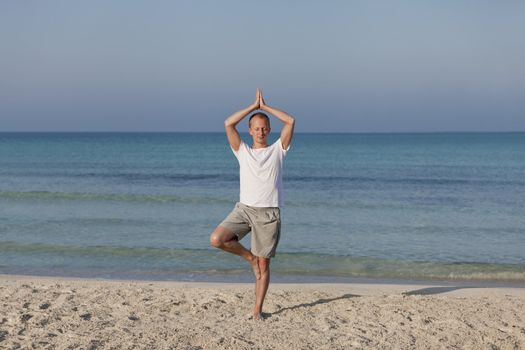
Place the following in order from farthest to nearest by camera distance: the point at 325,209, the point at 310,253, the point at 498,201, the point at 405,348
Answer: the point at 498,201 < the point at 325,209 < the point at 310,253 < the point at 405,348

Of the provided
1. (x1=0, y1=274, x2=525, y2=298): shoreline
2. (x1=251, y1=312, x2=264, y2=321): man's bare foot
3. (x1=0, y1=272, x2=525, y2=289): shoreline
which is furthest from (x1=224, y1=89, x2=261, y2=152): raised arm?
(x1=0, y1=272, x2=525, y2=289): shoreline

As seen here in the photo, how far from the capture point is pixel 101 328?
6.47m

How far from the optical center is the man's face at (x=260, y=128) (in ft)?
21.9

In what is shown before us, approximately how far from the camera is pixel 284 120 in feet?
21.9

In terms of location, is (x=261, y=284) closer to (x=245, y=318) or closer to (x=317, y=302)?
(x=245, y=318)

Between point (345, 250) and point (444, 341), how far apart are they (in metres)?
6.56

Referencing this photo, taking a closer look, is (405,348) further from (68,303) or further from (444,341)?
(68,303)

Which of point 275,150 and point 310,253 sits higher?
point 275,150

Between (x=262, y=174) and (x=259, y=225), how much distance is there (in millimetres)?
522

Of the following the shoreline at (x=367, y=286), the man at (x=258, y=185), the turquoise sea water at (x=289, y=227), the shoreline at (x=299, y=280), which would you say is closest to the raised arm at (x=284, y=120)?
the man at (x=258, y=185)

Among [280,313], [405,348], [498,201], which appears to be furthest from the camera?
[498,201]

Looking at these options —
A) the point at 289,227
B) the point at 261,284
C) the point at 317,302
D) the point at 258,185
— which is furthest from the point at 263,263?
the point at 289,227

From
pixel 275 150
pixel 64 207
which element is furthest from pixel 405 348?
pixel 64 207

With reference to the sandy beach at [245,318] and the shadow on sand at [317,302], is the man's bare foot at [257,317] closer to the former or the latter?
the sandy beach at [245,318]
